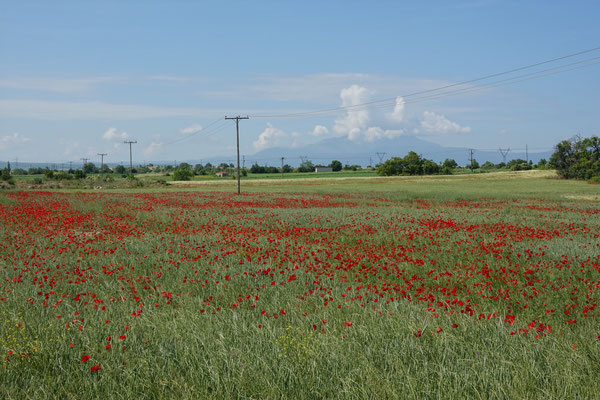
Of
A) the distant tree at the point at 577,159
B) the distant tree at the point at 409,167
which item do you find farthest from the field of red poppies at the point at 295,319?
the distant tree at the point at 409,167

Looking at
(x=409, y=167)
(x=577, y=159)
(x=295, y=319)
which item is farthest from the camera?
(x=409, y=167)

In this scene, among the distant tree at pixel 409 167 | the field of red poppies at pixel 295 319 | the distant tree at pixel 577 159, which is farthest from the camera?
the distant tree at pixel 409 167

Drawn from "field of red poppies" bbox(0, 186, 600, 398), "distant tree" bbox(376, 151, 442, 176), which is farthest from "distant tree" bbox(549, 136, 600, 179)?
"field of red poppies" bbox(0, 186, 600, 398)

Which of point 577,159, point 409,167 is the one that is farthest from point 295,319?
point 409,167

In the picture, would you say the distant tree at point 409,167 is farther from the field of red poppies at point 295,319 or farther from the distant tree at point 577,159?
the field of red poppies at point 295,319

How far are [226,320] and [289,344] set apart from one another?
1.34 meters

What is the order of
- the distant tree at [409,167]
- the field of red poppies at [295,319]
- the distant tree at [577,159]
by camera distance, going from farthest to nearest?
1. the distant tree at [409,167]
2. the distant tree at [577,159]
3. the field of red poppies at [295,319]

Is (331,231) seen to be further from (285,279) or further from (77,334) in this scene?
(77,334)

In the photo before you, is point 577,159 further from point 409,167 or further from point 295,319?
point 295,319

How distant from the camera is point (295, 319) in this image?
20.7 ft

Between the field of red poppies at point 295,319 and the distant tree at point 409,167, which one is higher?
the distant tree at point 409,167

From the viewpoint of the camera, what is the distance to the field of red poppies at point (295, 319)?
414cm

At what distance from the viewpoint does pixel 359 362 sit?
4.44 m

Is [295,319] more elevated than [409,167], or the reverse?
[409,167]
